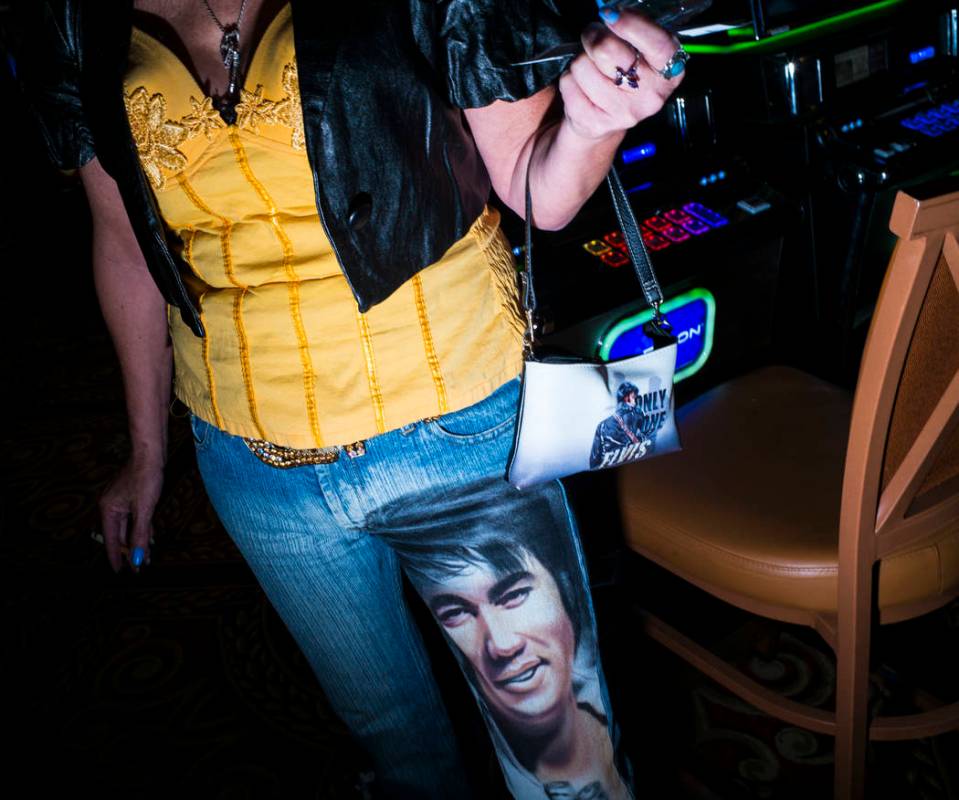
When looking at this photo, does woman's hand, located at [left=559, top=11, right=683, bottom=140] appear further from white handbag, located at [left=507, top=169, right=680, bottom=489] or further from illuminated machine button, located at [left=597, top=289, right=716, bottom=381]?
illuminated machine button, located at [left=597, top=289, right=716, bottom=381]

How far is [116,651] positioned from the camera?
1980 millimetres

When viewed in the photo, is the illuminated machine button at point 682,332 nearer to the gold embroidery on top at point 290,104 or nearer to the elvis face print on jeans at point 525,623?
the elvis face print on jeans at point 525,623

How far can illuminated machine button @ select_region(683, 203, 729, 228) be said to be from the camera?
5.31 ft

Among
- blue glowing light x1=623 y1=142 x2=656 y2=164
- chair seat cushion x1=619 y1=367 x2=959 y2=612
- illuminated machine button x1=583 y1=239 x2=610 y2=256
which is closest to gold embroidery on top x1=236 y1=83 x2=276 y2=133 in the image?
chair seat cushion x1=619 y1=367 x2=959 y2=612

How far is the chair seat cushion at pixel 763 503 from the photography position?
3.40 feet

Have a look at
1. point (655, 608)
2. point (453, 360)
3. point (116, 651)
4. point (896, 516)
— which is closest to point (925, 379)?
point (896, 516)

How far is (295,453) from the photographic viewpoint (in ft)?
2.71

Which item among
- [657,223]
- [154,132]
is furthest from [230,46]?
[657,223]

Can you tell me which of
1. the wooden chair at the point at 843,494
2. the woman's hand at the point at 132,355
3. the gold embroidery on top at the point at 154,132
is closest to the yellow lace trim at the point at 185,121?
the gold embroidery on top at the point at 154,132

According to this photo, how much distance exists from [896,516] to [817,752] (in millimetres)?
718

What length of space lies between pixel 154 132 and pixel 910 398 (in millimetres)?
808

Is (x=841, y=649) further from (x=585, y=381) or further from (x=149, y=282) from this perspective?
(x=149, y=282)

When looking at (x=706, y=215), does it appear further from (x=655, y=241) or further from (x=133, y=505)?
(x=133, y=505)

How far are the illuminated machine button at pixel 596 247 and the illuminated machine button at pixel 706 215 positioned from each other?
0.78 feet
